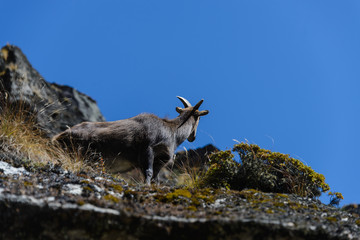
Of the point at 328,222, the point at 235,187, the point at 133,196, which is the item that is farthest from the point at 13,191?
the point at 235,187

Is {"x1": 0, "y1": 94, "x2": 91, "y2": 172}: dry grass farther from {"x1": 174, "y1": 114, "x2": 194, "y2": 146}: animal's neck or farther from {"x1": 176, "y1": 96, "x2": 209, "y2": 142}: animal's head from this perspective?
{"x1": 176, "y1": 96, "x2": 209, "y2": 142}: animal's head

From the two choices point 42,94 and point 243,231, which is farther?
point 42,94

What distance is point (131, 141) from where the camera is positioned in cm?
987

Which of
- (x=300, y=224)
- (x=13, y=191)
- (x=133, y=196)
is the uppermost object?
(x=300, y=224)

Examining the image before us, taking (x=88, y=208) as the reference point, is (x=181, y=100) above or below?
above

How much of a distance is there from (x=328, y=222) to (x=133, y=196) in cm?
304

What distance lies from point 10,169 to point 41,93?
12883 mm

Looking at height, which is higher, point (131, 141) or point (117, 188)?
point (131, 141)

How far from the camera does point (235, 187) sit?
9062 millimetres

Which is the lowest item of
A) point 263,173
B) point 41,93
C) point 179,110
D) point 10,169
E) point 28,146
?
point 10,169

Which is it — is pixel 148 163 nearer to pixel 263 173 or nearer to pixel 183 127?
pixel 183 127

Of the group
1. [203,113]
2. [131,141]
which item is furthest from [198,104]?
[131,141]

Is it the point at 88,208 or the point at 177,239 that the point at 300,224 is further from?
the point at 88,208

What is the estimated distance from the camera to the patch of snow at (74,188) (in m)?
6.08
